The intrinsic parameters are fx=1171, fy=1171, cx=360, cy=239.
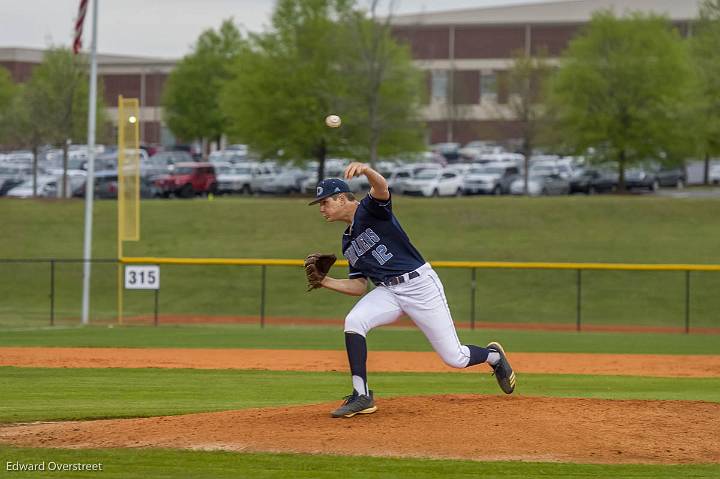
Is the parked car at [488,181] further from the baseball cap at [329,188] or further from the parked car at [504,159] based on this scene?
Result: the baseball cap at [329,188]

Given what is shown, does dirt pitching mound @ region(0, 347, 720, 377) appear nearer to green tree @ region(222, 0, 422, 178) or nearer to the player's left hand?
the player's left hand

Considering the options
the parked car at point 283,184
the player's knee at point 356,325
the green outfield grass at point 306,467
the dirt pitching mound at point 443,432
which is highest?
the parked car at point 283,184

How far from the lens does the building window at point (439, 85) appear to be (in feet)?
239

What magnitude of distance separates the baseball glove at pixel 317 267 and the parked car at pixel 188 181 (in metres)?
38.3

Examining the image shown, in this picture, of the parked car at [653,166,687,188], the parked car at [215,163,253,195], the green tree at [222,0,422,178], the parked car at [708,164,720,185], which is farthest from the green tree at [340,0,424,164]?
the parked car at [708,164,720,185]

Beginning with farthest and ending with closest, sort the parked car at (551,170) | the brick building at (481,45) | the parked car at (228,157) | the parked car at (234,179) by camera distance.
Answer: the brick building at (481,45) < the parked car at (228,157) < the parked car at (234,179) < the parked car at (551,170)

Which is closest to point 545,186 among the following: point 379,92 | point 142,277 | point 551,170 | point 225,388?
point 551,170

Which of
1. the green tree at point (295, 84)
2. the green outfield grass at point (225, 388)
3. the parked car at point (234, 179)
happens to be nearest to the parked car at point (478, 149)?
the parked car at point (234, 179)

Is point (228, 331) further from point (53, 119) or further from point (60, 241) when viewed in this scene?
point (53, 119)

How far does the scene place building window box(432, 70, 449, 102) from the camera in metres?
72.8

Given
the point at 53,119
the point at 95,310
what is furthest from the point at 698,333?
the point at 53,119

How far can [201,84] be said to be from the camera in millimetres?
62531

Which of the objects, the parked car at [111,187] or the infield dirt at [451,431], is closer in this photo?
the infield dirt at [451,431]

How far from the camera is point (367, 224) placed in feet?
28.8
